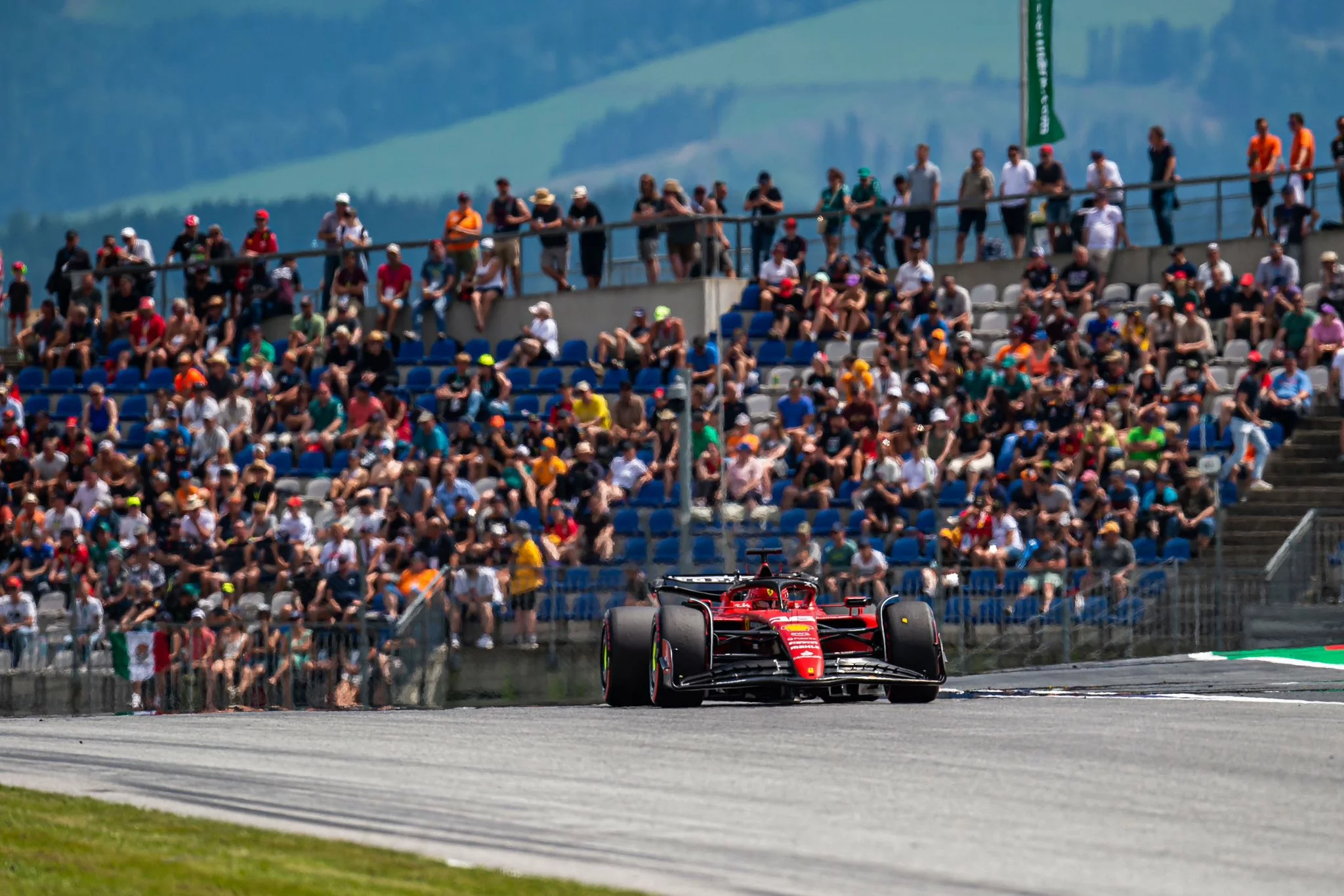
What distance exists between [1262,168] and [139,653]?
15.5 m

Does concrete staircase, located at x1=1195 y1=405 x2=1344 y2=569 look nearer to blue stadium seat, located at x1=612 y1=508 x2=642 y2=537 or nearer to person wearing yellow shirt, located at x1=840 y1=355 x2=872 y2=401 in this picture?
person wearing yellow shirt, located at x1=840 y1=355 x2=872 y2=401

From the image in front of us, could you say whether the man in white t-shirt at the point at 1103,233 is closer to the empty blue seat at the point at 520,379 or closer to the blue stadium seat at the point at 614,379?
the blue stadium seat at the point at 614,379

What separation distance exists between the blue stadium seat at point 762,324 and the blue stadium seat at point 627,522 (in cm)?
517

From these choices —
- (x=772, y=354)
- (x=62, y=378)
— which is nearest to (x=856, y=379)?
(x=772, y=354)

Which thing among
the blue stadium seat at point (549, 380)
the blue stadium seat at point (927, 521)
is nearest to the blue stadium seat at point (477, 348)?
the blue stadium seat at point (549, 380)

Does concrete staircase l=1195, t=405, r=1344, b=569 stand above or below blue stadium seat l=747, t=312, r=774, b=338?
below

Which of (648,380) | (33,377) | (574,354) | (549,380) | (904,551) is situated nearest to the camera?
(904,551)

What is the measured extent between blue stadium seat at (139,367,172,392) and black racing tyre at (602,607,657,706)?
17.0 metres

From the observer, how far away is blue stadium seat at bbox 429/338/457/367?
3111 cm

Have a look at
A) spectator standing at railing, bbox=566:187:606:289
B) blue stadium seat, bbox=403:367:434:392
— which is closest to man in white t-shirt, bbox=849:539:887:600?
blue stadium seat, bbox=403:367:434:392

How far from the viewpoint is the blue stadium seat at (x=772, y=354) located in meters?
28.7

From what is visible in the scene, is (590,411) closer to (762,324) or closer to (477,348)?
(762,324)

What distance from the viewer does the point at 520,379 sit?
98.3ft

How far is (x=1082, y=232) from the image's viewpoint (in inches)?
1128
